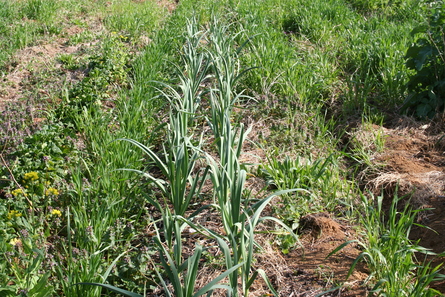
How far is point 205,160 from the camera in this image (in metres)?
3.24

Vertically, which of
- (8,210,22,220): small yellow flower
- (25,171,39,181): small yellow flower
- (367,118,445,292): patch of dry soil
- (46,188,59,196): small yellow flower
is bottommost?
(367,118,445,292): patch of dry soil

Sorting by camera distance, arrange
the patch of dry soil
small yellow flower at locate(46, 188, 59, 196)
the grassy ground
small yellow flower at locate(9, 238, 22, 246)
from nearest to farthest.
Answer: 1. the grassy ground
2. small yellow flower at locate(9, 238, 22, 246)
3. the patch of dry soil
4. small yellow flower at locate(46, 188, 59, 196)

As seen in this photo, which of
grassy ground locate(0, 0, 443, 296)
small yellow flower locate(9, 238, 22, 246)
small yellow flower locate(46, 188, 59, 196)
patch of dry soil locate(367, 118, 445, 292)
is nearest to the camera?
grassy ground locate(0, 0, 443, 296)

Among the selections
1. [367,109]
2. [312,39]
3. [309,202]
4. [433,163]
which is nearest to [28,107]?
[309,202]

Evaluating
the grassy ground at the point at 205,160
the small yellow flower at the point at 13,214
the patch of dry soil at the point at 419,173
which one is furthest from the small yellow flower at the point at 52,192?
the patch of dry soil at the point at 419,173

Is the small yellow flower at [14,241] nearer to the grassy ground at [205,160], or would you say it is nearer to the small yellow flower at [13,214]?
the grassy ground at [205,160]

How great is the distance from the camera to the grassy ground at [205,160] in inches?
83.9

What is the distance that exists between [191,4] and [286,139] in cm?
508

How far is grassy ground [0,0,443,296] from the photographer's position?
6.99 ft

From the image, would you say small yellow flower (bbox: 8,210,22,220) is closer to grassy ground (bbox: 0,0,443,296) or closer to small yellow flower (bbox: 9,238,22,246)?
grassy ground (bbox: 0,0,443,296)

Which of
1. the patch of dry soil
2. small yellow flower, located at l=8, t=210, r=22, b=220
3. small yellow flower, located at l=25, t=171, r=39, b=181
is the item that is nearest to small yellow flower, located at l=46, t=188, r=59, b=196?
small yellow flower, located at l=25, t=171, r=39, b=181

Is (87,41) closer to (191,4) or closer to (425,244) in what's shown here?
(191,4)

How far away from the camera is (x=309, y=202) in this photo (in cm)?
284

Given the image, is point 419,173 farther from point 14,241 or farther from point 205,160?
point 14,241
